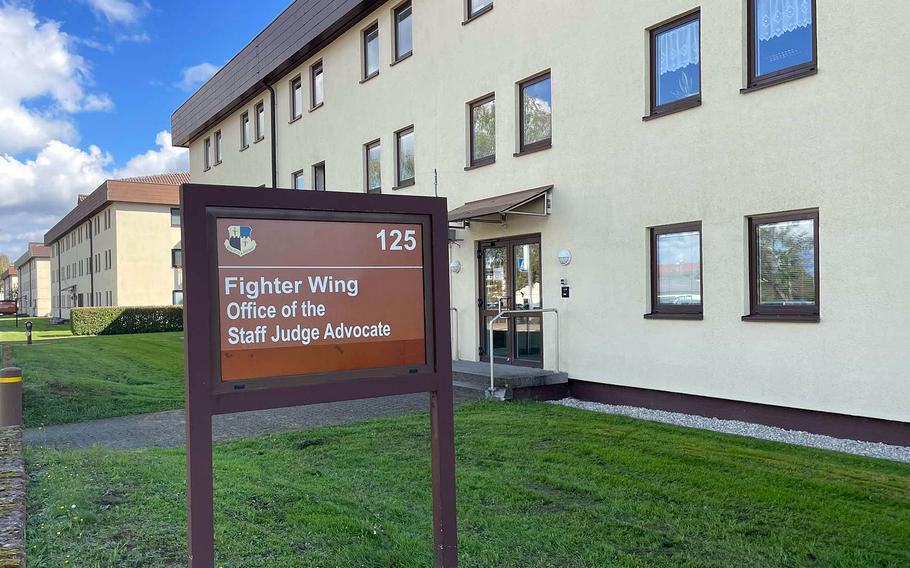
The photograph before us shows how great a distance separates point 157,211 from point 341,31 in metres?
32.6

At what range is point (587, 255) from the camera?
1066 cm

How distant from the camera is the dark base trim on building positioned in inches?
288

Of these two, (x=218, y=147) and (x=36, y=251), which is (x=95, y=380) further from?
(x=36, y=251)

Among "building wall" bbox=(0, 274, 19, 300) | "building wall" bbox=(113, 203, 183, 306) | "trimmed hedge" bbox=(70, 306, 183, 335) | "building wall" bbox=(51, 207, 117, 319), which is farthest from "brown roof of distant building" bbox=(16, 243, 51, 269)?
"trimmed hedge" bbox=(70, 306, 183, 335)

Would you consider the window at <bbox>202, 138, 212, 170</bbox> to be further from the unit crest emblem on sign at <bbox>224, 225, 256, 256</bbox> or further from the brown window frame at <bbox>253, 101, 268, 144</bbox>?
the unit crest emblem on sign at <bbox>224, 225, 256, 256</bbox>

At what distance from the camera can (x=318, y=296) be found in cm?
344

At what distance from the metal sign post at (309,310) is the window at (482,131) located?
9.24 meters

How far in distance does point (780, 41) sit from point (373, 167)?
10.2m

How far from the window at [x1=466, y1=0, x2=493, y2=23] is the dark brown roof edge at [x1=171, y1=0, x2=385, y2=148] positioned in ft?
11.1

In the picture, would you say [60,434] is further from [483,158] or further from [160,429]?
[483,158]

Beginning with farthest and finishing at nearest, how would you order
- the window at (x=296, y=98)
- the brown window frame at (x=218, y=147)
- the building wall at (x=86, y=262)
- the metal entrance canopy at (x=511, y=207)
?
the building wall at (x=86, y=262) → the brown window frame at (x=218, y=147) → the window at (x=296, y=98) → the metal entrance canopy at (x=511, y=207)

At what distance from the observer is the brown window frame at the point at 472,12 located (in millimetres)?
12616

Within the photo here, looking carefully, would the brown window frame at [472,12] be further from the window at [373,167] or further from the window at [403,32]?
the window at [373,167]

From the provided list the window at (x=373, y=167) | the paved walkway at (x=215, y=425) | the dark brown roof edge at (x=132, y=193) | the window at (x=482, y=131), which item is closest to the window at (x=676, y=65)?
the window at (x=482, y=131)
